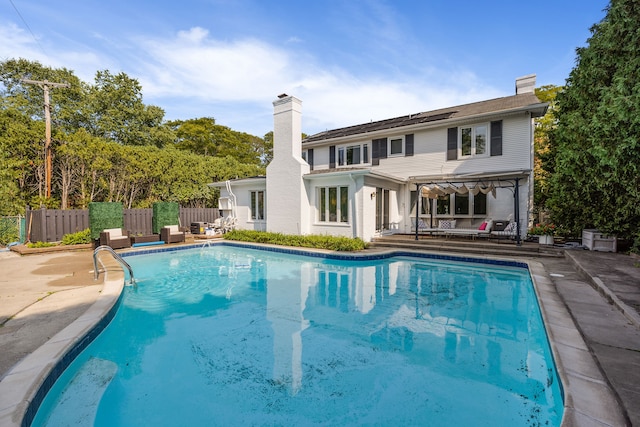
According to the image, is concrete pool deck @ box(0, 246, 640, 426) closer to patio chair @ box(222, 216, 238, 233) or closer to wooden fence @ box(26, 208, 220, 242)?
wooden fence @ box(26, 208, 220, 242)

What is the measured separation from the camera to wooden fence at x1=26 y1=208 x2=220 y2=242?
1248 centimetres

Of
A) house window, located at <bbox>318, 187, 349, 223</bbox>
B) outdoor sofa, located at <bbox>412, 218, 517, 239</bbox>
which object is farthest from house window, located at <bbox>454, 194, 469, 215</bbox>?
house window, located at <bbox>318, 187, 349, 223</bbox>

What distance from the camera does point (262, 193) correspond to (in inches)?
643

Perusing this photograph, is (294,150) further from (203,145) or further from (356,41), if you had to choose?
(203,145)

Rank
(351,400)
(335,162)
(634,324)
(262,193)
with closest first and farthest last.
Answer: (351,400), (634,324), (262,193), (335,162)

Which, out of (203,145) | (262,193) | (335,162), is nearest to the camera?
(262,193)

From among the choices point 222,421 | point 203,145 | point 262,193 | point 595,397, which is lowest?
point 222,421

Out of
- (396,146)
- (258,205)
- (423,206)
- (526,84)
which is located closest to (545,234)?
(423,206)

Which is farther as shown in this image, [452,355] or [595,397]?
[452,355]

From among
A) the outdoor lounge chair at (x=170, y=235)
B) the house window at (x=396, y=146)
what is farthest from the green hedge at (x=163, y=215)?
the house window at (x=396, y=146)

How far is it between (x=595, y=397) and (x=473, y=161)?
12.4 m

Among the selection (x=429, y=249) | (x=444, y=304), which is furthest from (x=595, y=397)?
(x=429, y=249)

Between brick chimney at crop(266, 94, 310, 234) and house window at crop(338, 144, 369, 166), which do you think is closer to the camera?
brick chimney at crop(266, 94, 310, 234)

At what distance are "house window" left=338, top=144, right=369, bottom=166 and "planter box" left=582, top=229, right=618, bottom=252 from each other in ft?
32.4
